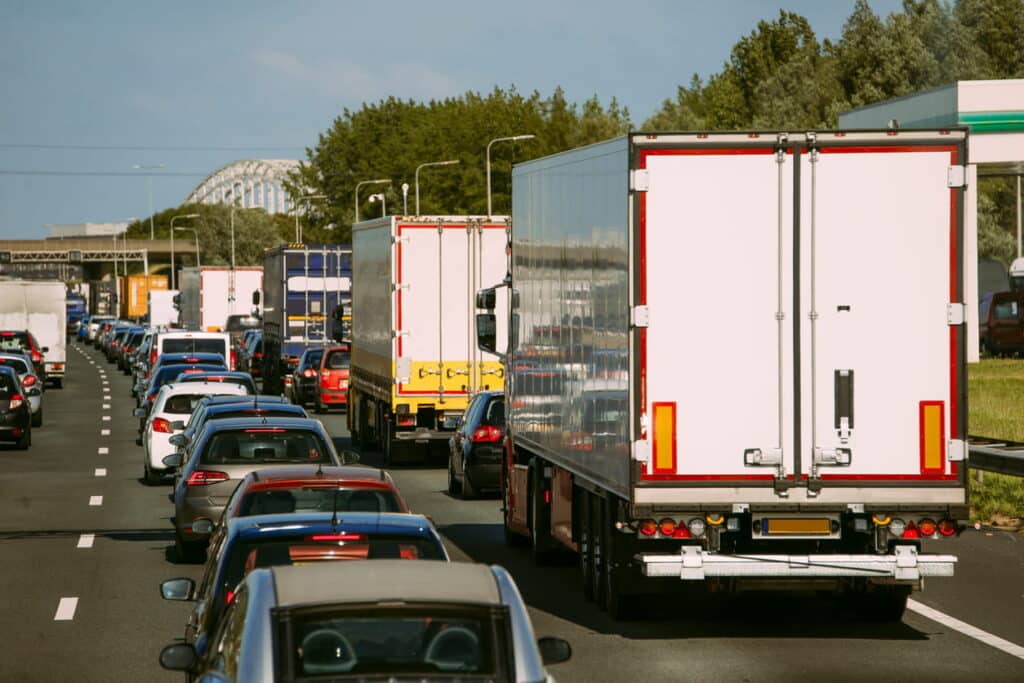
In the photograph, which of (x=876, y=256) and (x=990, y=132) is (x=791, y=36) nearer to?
(x=990, y=132)

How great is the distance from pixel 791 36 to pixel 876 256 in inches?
4996

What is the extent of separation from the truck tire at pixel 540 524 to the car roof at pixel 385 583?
31.9ft

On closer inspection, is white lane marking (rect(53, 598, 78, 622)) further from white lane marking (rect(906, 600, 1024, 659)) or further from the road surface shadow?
white lane marking (rect(906, 600, 1024, 659))

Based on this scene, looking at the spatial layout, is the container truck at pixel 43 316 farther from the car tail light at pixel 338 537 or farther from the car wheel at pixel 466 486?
the car tail light at pixel 338 537

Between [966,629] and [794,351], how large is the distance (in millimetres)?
2460

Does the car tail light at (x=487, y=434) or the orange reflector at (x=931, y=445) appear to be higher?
the orange reflector at (x=931, y=445)

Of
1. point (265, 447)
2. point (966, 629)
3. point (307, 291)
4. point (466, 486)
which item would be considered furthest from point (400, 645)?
point (307, 291)

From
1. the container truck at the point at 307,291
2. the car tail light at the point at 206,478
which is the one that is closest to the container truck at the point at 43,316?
the container truck at the point at 307,291

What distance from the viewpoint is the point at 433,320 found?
92.6 feet

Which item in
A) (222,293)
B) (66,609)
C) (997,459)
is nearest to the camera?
(66,609)

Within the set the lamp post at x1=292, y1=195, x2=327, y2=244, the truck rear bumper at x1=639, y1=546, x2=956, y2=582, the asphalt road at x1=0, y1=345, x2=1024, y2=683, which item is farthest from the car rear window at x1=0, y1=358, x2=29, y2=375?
the lamp post at x1=292, y1=195, x2=327, y2=244

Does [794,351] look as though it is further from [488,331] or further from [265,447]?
[488,331]

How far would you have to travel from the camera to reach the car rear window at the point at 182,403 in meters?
25.8

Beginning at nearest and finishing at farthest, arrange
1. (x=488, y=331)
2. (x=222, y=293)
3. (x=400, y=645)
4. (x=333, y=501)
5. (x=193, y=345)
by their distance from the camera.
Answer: (x=400, y=645), (x=333, y=501), (x=488, y=331), (x=193, y=345), (x=222, y=293)
